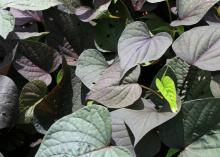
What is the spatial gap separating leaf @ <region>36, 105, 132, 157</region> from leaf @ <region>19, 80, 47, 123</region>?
0.21 meters

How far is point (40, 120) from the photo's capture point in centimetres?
119

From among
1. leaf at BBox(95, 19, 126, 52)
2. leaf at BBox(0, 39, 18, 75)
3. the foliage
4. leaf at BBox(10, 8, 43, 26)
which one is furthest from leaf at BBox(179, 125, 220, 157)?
leaf at BBox(10, 8, 43, 26)

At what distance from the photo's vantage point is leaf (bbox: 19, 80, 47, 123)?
1.22 m

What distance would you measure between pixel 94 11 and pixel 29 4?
0.68 feet

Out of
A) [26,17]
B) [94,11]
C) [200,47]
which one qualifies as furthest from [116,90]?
[26,17]

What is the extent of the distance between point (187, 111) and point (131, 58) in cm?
20

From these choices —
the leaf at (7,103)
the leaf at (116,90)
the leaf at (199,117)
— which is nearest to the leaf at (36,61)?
the leaf at (7,103)

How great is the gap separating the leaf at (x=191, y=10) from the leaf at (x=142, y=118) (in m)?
0.28

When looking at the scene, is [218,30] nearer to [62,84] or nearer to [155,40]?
[155,40]

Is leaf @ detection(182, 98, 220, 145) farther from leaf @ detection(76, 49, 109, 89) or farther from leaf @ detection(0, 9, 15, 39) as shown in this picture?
leaf @ detection(0, 9, 15, 39)

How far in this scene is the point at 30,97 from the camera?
124cm

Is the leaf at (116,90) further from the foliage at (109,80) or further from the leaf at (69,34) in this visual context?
the leaf at (69,34)

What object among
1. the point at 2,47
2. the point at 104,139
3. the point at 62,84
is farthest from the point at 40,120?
the point at 2,47

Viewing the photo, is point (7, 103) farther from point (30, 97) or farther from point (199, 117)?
point (199, 117)
